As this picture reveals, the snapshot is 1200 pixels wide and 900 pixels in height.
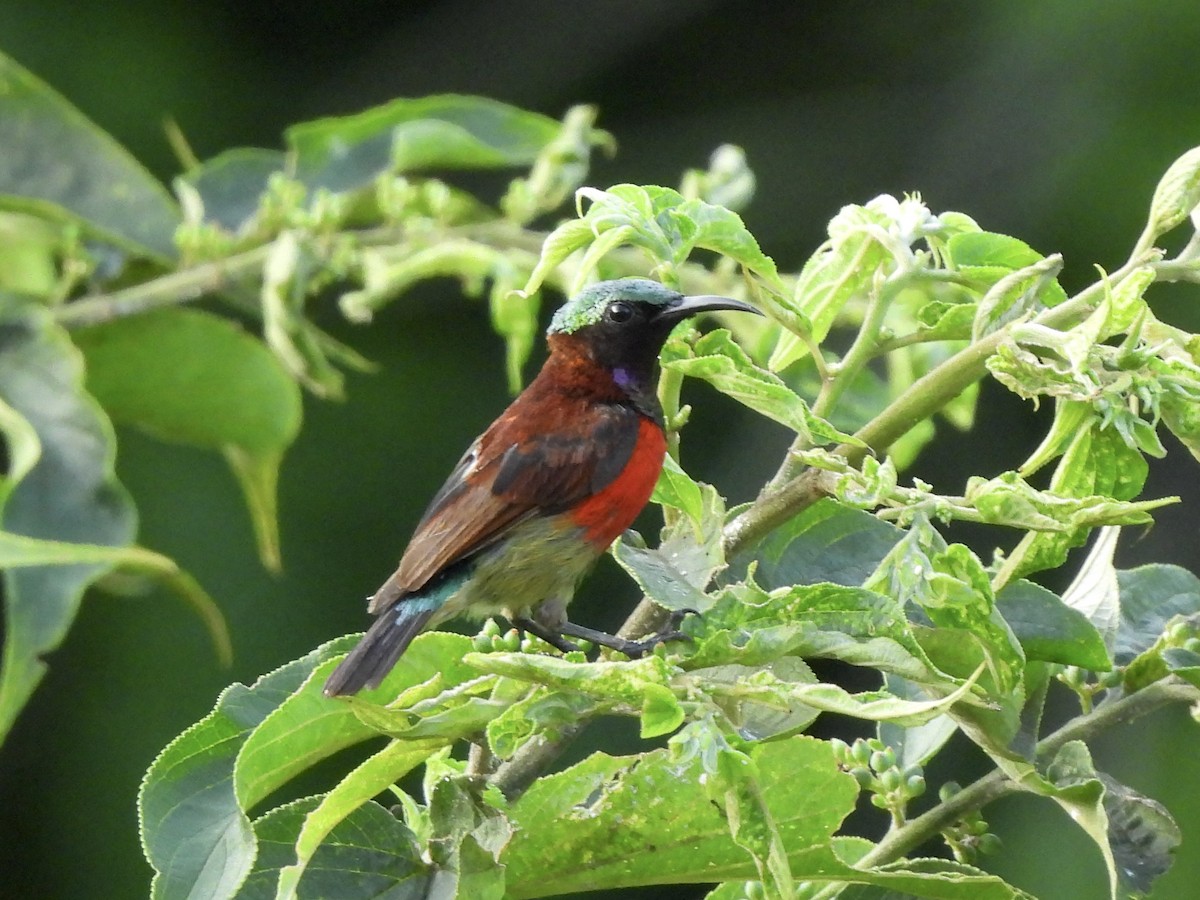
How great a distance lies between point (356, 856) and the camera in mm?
1337

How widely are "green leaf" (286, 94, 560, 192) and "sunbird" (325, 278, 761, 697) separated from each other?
0.62 meters

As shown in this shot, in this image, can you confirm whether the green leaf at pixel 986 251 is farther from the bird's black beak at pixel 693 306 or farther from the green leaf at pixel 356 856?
the green leaf at pixel 356 856

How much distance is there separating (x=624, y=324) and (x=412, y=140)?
74 centimetres

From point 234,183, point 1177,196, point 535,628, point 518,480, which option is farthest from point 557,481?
point 234,183

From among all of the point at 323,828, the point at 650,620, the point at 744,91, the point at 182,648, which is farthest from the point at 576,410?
the point at 744,91

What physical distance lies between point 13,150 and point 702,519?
164 centimetres

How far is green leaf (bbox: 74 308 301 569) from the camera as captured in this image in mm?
2551

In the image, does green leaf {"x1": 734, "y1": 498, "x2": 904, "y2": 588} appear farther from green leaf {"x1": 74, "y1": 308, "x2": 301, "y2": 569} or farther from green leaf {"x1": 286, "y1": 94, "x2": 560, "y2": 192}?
green leaf {"x1": 286, "y1": 94, "x2": 560, "y2": 192}

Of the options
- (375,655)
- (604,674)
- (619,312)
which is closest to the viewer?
(604,674)

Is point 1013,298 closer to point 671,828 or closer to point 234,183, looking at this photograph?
point 671,828

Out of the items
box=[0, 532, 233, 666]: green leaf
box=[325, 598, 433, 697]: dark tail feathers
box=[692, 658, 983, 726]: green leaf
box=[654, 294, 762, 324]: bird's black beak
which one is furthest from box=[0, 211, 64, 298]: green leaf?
box=[692, 658, 983, 726]: green leaf

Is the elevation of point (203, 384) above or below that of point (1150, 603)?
below

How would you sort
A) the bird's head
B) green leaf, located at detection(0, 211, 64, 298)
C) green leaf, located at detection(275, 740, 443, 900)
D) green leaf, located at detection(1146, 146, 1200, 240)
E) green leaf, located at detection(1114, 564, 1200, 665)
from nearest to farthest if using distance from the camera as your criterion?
green leaf, located at detection(275, 740, 443, 900) < green leaf, located at detection(1146, 146, 1200, 240) < green leaf, located at detection(1114, 564, 1200, 665) < the bird's head < green leaf, located at detection(0, 211, 64, 298)

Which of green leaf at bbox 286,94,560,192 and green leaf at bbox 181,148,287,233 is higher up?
green leaf at bbox 286,94,560,192
